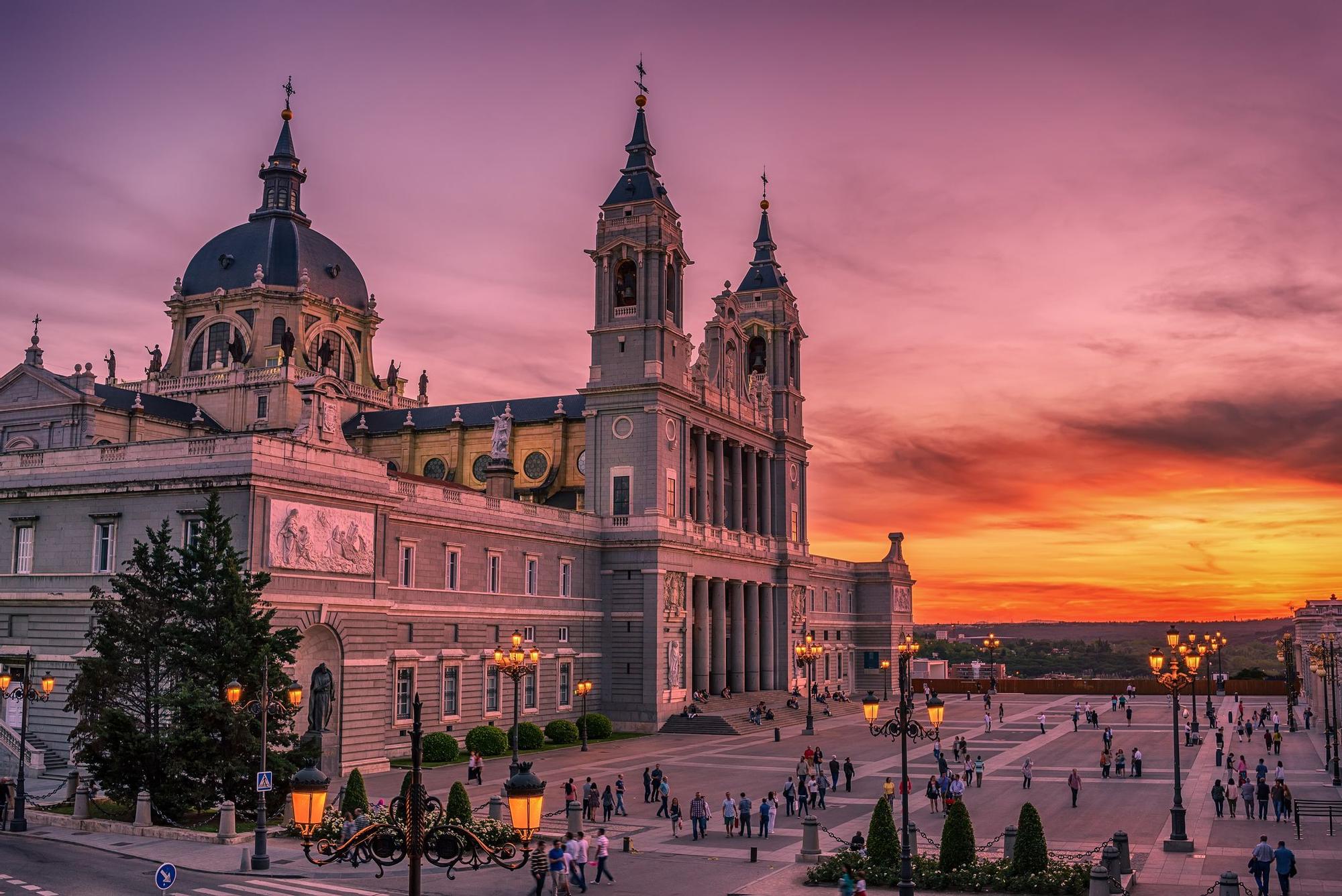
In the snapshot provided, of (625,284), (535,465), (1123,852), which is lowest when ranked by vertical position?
(1123,852)

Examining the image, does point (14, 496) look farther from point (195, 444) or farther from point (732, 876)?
point (732, 876)

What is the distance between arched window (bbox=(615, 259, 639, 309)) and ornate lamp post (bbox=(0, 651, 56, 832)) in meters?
42.6

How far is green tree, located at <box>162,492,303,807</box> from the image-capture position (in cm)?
→ 3753

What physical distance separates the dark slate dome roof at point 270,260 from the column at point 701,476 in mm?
29695

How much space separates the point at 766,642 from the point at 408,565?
43342 mm

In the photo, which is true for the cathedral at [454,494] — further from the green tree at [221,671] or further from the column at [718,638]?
the green tree at [221,671]

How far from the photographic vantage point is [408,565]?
58406mm

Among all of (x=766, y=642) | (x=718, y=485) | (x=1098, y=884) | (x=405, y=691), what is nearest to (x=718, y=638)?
(x=766, y=642)

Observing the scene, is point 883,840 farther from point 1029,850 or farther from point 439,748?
point 439,748

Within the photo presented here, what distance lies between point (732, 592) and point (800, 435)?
18156 millimetres

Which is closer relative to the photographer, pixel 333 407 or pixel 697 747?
pixel 333 407

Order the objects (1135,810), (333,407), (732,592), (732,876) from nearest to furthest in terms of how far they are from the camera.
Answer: (732,876) < (1135,810) < (333,407) < (732,592)

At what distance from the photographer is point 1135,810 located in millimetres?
43781

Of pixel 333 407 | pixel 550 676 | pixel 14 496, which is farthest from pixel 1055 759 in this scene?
pixel 14 496
